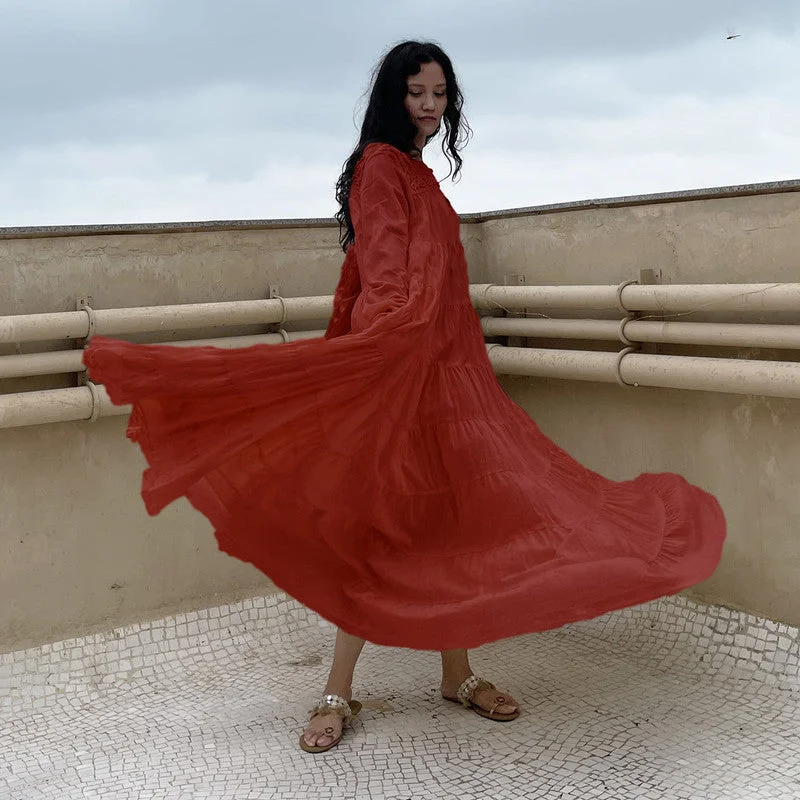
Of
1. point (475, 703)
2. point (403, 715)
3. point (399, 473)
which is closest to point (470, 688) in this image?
point (475, 703)

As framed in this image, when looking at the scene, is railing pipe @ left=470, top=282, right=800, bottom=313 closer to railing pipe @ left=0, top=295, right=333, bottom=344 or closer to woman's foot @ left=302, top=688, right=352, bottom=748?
railing pipe @ left=0, top=295, right=333, bottom=344

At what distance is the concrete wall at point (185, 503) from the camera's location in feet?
8.68

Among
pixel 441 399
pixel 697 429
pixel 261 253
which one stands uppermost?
pixel 261 253

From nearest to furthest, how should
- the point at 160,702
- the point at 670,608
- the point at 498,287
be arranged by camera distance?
the point at 160,702 < the point at 670,608 < the point at 498,287

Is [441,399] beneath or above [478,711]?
above

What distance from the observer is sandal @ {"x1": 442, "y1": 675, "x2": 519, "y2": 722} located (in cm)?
248

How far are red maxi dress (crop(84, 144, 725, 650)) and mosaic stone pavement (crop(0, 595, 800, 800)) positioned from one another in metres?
0.36

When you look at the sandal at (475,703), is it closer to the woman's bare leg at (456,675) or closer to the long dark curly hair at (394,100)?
the woman's bare leg at (456,675)

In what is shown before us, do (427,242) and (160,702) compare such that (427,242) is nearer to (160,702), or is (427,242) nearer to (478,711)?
(478,711)

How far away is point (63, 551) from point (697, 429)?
1.62 m

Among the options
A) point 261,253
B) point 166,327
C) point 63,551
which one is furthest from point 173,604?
point 261,253

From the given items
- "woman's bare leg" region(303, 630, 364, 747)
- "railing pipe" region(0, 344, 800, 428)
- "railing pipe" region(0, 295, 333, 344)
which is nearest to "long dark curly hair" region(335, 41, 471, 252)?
"railing pipe" region(0, 295, 333, 344)

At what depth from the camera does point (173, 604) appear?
2.98 metres

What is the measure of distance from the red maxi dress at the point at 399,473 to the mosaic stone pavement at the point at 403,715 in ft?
1.19
